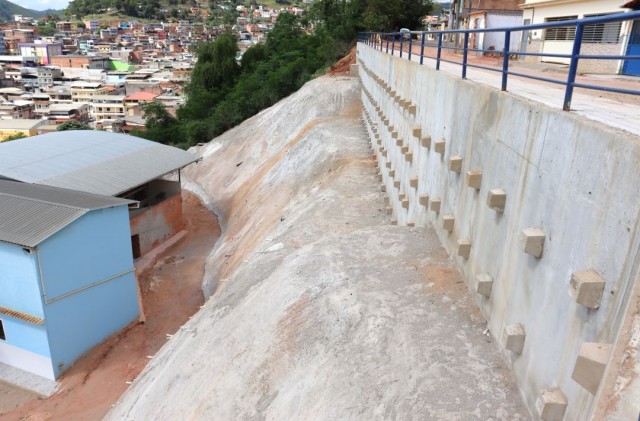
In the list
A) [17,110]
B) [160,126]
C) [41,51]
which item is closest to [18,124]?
[17,110]

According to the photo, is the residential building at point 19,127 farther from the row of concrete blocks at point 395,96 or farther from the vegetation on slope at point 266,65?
the row of concrete blocks at point 395,96

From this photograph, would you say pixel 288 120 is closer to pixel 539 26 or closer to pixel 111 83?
pixel 539 26

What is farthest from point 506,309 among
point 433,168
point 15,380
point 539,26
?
point 15,380

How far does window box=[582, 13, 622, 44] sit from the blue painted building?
64.6 feet

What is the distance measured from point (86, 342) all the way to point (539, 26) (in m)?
18.5

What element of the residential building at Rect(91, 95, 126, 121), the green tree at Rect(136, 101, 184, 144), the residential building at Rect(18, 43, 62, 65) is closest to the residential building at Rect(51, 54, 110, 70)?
the residential building at Rect(18, 43, 62, 65)

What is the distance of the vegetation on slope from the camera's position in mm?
40531

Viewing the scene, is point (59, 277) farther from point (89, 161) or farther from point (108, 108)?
point (108, 108)

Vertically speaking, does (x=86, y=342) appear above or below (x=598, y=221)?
below

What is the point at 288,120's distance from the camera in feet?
114

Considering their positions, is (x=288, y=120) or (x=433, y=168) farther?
(x=288, y=120)

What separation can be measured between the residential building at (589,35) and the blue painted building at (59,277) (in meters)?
18.7

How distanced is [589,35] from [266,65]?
115 feet

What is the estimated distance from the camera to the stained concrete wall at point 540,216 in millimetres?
4492
